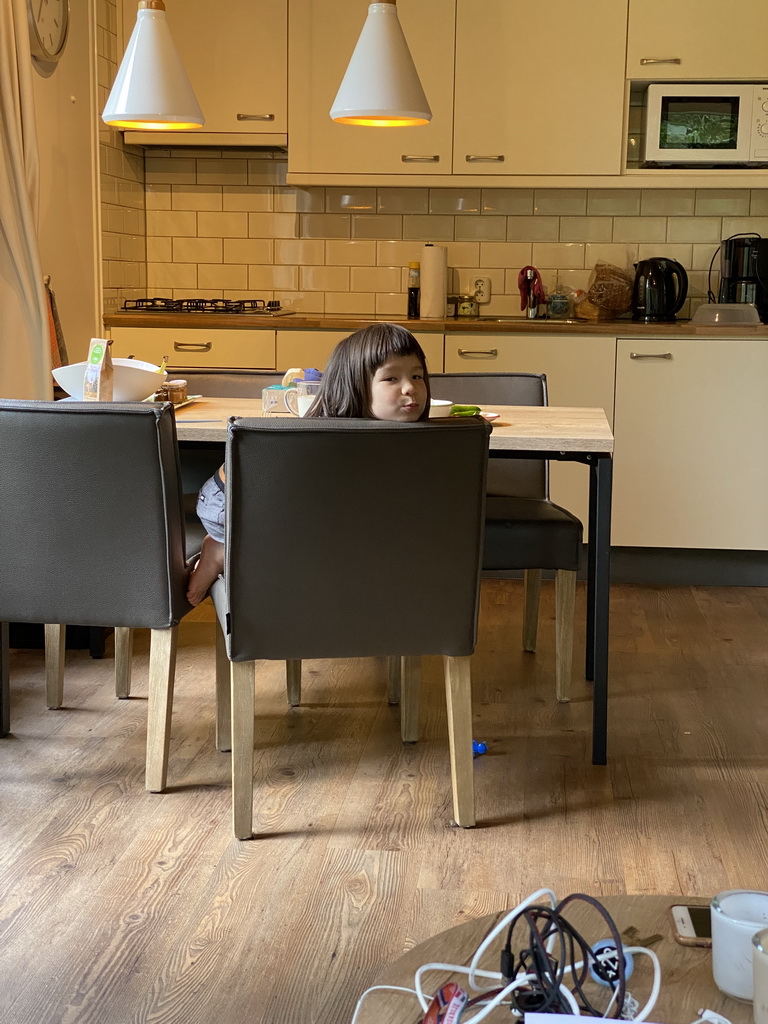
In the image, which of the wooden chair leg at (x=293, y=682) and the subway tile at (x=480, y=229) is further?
the subway tile at (x=480, y=229)

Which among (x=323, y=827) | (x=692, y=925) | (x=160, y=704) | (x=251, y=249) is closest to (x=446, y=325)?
(x=251, y=249)

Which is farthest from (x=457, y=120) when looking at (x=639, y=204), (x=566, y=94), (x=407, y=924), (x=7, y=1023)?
(x=7, y=1023)

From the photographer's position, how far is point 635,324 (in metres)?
4.02

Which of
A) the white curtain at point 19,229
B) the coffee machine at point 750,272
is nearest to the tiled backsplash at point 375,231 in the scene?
the coffee machine at point 750,272

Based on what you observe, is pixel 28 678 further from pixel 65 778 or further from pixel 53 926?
pixel 53 926

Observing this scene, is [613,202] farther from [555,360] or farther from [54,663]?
[54,663]

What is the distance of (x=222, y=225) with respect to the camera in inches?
184

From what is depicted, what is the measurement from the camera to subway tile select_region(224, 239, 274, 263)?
4.68 metres

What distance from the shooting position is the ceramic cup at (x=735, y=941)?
996 millimetres

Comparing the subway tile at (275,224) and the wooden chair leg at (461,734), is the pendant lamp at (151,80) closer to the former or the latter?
the wooden chair leg at (461,734)

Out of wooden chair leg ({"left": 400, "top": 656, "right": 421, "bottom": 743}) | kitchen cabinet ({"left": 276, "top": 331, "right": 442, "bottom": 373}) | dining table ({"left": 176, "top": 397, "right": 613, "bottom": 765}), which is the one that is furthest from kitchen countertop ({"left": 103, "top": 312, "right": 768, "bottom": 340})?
wooden chair leg ({"left": 400, "top": 656, "right": 421, "bottom": 743})

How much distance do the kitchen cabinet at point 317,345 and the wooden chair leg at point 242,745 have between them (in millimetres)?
2215

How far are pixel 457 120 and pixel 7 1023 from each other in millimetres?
3491

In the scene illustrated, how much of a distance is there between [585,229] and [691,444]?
105cm
